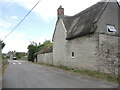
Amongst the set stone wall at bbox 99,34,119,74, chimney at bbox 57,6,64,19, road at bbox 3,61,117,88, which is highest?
chimney at bbox 57,6,64,19

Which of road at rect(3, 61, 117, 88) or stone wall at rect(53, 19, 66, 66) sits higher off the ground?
stone wall at rect(53, 19, 66, 66)

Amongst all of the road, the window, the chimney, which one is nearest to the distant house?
the window

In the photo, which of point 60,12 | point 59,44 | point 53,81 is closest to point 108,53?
point 53,81

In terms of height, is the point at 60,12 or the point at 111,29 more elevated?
the point at 60,12

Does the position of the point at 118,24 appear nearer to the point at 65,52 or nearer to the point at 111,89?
the point at 65,52

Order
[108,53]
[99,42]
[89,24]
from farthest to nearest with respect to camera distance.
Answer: [89,24] < [108,53] < [99,42]

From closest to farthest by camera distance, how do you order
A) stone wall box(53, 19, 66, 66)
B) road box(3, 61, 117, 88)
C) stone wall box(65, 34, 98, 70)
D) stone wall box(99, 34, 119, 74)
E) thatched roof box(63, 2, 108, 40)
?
road box(3, 61, 117, 88)
stone wall box(99, 34, 119, 74)
stone wall box(65, 34, 98, 70)
thatched roof box(63, 2, 108, 40)
stone wall box(53, 19, 66, 66)

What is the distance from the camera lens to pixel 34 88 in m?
9.84

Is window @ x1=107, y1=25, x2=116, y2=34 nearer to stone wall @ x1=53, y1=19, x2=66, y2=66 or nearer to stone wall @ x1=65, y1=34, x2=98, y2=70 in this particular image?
stone wall @ x1=65, y1=34, x2=98, y2=70

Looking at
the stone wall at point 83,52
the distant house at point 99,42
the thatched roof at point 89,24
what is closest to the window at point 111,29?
the distant house at point 99,42

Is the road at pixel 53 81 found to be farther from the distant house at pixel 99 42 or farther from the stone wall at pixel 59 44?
the stone wall at pixel 59 44

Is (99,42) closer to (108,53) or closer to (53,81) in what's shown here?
(108,53)

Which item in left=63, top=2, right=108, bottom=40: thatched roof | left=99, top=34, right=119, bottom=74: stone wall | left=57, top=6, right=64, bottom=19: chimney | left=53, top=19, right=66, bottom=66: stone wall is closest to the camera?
left=99, top=34, right=119, bottom=74: stone wall

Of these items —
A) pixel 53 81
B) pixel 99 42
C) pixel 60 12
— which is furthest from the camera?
pixel 60 12
